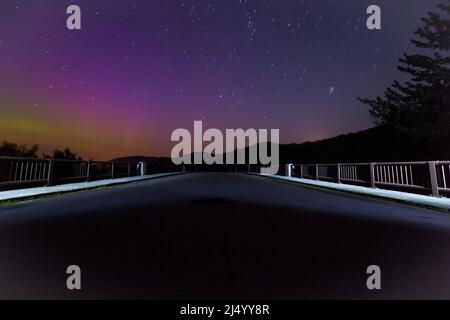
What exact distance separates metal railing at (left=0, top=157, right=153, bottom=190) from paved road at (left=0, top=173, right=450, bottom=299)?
3.94m

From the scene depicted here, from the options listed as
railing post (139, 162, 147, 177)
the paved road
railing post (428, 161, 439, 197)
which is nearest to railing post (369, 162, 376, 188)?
railing post (428, 161, 439, 197)

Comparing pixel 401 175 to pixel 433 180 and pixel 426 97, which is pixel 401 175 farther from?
pixel 426 97

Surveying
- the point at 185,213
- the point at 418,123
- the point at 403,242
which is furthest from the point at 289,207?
the point at 418,123

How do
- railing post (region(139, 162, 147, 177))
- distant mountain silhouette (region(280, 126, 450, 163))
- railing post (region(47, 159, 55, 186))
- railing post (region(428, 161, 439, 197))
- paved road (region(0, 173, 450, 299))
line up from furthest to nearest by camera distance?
distant mountain silhouette (region(280, 126, 450, 163)) < railing post (region(139, 162, 147, 177)) < railing post (region(47, 159, 55, 186)) < railing post (region(428, 161, 439, 197)) < paved road (region(0, 173, 450, 299))

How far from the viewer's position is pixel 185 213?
22.0 feet

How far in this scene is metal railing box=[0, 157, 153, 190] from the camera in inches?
392

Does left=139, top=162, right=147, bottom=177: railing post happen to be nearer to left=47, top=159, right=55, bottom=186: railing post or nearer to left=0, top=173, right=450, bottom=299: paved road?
left=47, top=159, right=55, bottom=186: railing post

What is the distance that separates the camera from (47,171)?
12.5 m

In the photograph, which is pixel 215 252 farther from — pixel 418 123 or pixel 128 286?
pixel 418 123

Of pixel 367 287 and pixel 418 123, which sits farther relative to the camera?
pixel 418 123

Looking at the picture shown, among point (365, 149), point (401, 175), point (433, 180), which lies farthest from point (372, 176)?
point (365, 149)

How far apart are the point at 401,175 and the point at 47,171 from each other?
13.5 metres

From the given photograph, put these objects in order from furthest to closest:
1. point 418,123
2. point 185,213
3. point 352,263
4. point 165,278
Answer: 1. point 418,123
2. point 185,213
3. point 352,263
4. point 165,278
